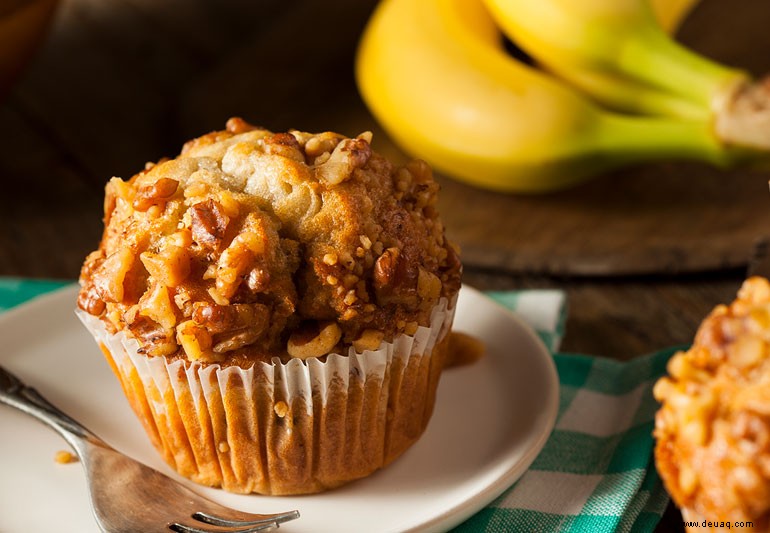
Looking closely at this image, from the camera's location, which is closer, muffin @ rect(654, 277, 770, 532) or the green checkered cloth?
muffin @ rect(654, 277, 770, 532)

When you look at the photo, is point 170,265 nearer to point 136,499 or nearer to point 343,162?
point 343,162

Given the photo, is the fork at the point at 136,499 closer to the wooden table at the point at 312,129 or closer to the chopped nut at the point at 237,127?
the chopped nut at the point at 237,127

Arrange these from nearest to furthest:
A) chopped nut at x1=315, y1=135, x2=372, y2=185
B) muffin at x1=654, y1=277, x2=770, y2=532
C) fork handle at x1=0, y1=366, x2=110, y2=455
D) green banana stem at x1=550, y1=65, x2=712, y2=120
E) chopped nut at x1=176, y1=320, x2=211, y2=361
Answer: muffin at x1=654, y1=277, x2=770, y2=532 → chopped nut at x1=176, y1=320, x2=211, y2=361 → chopped nut at x1=315, y1=135, x2=372, y2=185 → fork handle at x1=0, y1=366, x2=110, y2=455 → green banana stem at x1=550, y1=65, x2=712, y2=120

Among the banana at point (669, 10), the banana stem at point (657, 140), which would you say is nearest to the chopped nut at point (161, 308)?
the banana stem at point (657, 140)

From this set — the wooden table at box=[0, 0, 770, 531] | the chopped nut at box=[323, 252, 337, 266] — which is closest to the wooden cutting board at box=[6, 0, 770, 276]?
the wooden table at box=[0, 0, 770, 531]

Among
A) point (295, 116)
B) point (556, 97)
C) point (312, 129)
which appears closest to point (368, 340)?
point (556, 97)

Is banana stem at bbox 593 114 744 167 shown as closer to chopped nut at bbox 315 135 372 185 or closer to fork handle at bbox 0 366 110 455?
chopped nut at bbox 315 135 372 185
